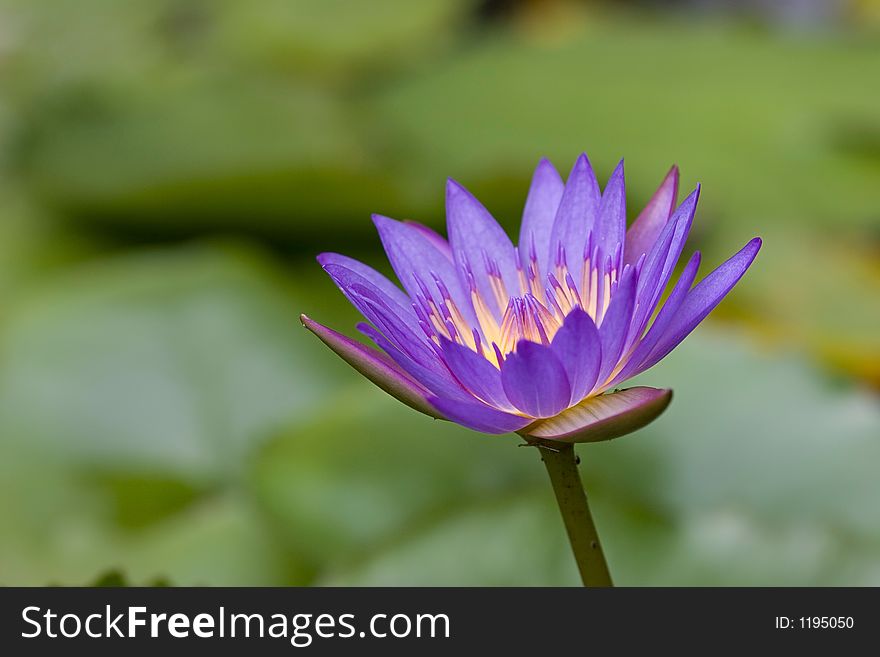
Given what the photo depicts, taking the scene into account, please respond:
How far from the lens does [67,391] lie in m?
1.49

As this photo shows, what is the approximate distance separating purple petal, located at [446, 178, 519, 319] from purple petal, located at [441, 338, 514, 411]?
0.48 ft

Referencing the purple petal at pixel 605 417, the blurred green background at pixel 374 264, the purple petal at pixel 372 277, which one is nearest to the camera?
the purple petal at pixel 605 417

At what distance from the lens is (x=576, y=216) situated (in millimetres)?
755

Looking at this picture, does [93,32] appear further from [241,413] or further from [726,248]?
[726,248]

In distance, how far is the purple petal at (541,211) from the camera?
31.7 inches

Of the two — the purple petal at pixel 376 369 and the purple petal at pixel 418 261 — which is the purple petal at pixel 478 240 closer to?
the purple petal at pixel 418 261

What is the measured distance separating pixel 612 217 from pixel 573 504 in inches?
8.8

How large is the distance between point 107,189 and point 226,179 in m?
0.26

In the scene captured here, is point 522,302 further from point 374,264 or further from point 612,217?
point 374,264

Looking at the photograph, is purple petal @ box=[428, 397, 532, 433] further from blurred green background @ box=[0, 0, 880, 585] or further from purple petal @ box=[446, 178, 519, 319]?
blurred green background @ box=[0, 0, 880, 585]

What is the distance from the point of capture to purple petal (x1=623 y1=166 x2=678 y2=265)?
746mm

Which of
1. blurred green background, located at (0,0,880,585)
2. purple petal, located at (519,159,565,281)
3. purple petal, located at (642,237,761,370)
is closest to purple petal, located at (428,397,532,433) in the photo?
purple petal, located at (642,237,761,370)

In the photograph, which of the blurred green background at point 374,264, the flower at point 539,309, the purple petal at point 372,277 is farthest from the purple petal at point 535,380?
the blurred green background at point 374,264
